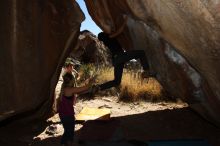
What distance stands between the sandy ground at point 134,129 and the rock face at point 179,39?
0.77 meters

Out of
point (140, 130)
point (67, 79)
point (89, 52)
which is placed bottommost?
point (140, 130)

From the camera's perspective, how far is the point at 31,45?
788cm

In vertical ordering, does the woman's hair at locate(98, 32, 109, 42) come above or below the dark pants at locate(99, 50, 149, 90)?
above

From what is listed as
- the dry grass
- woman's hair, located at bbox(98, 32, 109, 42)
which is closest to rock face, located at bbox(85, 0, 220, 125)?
woman's hair, located at bbox(98, 32, 109, 42)

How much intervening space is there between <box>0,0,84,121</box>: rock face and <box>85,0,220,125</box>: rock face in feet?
3.17

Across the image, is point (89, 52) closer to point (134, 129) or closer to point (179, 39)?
point (134, 129)

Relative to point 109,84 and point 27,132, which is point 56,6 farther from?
point 27,132

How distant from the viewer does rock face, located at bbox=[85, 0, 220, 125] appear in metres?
5.56

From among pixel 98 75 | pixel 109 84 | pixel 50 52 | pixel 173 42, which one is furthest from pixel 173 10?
pixel 98 75

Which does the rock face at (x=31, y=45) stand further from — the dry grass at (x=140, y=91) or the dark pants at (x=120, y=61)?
the dry grass at (x=140, y=91)

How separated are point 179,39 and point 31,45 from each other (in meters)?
2.97

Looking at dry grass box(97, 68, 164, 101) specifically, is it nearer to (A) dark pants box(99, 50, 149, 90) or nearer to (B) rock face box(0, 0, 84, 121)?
(B) rock face box(0, 0, 84, 121)

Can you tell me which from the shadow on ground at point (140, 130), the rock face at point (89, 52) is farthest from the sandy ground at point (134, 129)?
the rock face at point (89, 52)

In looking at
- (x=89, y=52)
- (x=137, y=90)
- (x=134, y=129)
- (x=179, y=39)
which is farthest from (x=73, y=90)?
(x=89, y=52)
